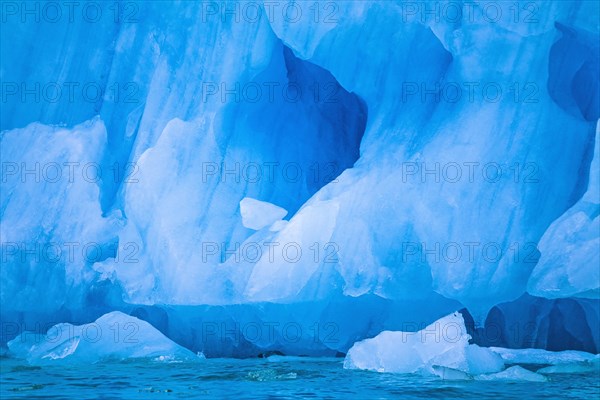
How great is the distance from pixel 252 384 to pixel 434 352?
130 cm

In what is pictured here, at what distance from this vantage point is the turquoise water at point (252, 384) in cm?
478

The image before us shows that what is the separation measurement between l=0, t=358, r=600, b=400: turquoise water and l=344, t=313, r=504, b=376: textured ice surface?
0.47 feet

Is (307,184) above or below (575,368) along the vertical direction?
above

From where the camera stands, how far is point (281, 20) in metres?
7.12

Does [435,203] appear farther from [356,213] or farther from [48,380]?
[48,380]

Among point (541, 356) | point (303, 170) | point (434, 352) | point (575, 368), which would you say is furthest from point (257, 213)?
point (575, 368)

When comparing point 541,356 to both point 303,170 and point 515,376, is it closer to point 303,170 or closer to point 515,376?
point 515,376

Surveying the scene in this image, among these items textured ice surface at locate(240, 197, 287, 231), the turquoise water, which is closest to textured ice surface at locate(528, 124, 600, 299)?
the turquoise water

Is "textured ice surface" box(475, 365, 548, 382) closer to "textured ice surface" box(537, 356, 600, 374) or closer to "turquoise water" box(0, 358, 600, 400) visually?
"turquoise water" box(0, 358, 600, 400)

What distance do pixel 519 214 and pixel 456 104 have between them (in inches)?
39.9

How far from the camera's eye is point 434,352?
587 cm

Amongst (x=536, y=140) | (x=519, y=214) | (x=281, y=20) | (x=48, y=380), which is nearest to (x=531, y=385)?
(x=519, y=214)

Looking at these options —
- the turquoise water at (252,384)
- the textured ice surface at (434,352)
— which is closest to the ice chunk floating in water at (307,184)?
the textured ice surface at (434,352)

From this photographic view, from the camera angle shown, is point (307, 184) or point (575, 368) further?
point (307, 184)
